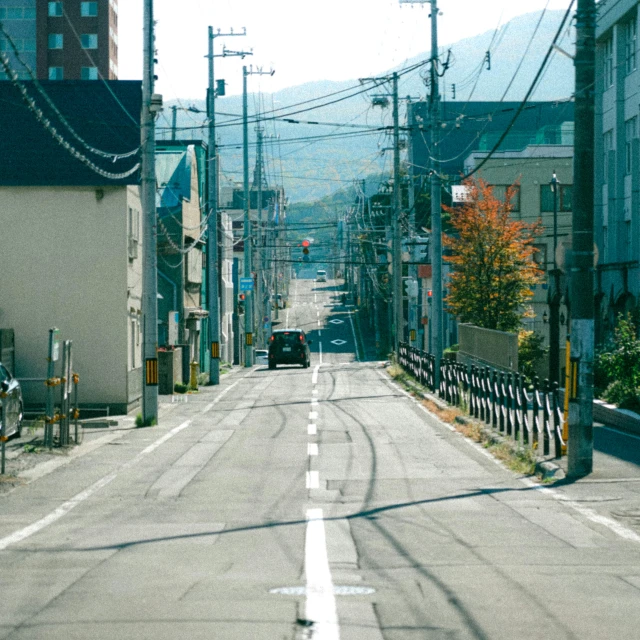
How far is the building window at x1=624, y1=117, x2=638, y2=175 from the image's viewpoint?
129 feet

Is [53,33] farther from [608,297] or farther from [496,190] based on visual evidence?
[608,297]

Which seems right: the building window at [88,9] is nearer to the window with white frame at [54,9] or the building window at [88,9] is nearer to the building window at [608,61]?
the window with white frame at [54,9]

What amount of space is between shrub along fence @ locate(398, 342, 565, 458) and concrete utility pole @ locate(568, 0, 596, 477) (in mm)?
1570

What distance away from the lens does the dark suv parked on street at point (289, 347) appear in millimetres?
49500

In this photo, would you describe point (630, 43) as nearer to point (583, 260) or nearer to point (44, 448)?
point (583, 260)

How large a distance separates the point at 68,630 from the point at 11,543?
11.4ft

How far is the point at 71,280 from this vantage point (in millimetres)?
26172

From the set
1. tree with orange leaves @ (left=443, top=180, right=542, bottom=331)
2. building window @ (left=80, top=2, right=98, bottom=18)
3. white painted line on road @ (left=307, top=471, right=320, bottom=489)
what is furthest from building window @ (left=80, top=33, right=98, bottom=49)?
white painted line on road @ (left=307, top=471, right=320, bottom=489)

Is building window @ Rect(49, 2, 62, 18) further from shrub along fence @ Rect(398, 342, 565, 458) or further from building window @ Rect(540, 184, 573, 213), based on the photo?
shrub along fence @ Rect(398, 342, 565, 458)

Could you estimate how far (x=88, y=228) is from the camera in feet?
86.4

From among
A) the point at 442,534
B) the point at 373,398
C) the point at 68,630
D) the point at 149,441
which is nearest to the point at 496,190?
the point at 373,398

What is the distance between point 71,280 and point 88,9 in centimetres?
5647

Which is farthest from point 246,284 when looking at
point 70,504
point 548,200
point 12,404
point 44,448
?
point 70,504

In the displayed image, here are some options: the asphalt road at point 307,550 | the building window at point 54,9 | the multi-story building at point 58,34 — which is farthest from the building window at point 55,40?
the asphalt road at point 307,550
